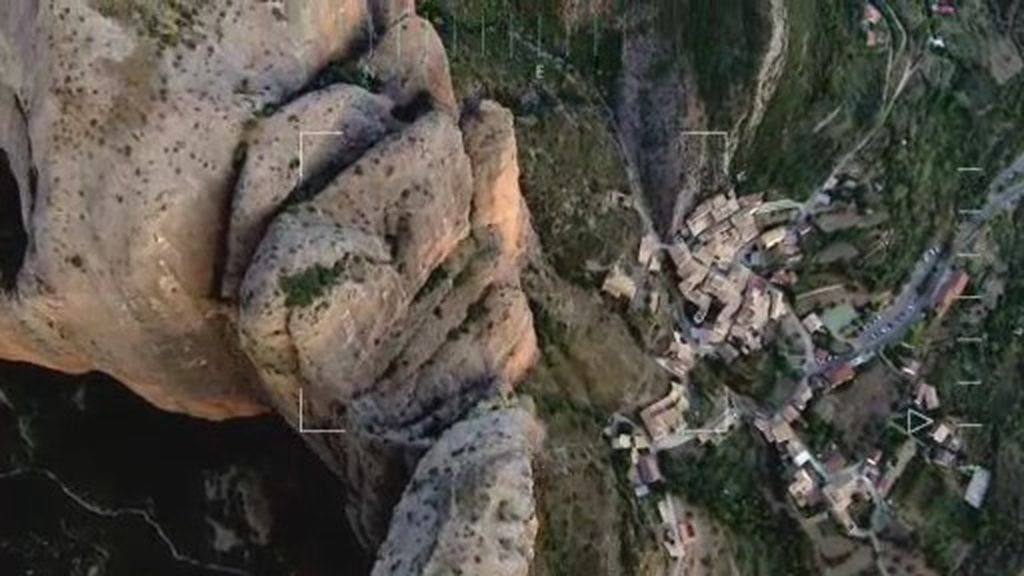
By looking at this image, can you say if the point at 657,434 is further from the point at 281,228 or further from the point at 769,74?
the point at 281,228

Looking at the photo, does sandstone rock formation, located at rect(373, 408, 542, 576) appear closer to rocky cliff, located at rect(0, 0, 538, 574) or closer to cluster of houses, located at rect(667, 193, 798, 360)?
rocky cliff, located at rect(0, 0, 538, 574)

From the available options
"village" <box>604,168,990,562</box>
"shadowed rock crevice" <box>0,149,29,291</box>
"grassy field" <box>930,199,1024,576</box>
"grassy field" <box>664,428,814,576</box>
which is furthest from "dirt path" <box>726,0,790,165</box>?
"shadowed rock crevice" <box>0,149,29,291</box>

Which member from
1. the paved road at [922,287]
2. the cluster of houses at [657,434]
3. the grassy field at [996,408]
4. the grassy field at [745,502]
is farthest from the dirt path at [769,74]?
the grassy field at [745,502]

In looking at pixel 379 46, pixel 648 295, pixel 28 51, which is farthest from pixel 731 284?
pixel 28 51

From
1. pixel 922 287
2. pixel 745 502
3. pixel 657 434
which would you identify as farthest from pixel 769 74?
pixel 745 502

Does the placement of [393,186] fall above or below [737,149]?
above

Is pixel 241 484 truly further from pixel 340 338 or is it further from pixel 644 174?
pixel 644 174

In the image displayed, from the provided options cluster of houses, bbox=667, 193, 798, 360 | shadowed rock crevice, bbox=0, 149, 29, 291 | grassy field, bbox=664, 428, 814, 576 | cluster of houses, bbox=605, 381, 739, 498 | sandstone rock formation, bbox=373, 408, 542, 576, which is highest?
shadowed rock crevice, bbox=0, 149, 29, 291

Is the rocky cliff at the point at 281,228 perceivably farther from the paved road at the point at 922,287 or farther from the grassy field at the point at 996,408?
the grassy field at the point at 996,408
